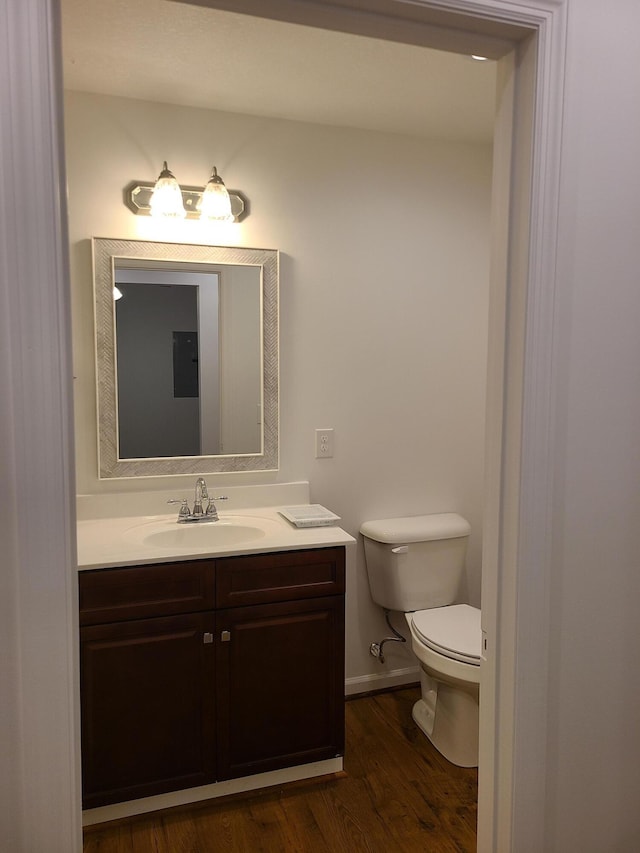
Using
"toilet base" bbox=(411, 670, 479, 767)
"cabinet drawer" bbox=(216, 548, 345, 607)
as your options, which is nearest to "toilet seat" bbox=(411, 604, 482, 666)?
"toilet base" bbox=(411, 670, 479, 767)

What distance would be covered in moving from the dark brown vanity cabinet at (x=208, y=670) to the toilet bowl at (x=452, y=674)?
0.37 meters

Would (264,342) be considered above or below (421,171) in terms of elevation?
below

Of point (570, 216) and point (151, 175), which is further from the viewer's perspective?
point (151, 175)

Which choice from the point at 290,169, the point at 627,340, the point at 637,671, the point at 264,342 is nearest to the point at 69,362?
the point at 627,340

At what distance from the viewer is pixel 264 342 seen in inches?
102

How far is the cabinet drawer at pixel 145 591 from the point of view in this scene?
1957mm

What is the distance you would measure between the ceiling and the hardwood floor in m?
2.32

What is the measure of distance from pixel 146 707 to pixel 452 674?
1.05 m

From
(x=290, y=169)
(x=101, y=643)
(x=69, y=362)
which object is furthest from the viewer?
(x=290, y=169)

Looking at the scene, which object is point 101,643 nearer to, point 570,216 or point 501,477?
point 501,477

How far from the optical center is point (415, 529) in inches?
108

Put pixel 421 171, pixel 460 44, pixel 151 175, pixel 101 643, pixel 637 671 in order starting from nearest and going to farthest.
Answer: pixel 460 44, pixel 637 671, pixel 101 643, pixel 151 175, pixel 421 171

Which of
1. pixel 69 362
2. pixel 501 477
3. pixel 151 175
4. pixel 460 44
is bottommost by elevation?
pixel 501 477

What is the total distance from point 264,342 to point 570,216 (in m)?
1.57
